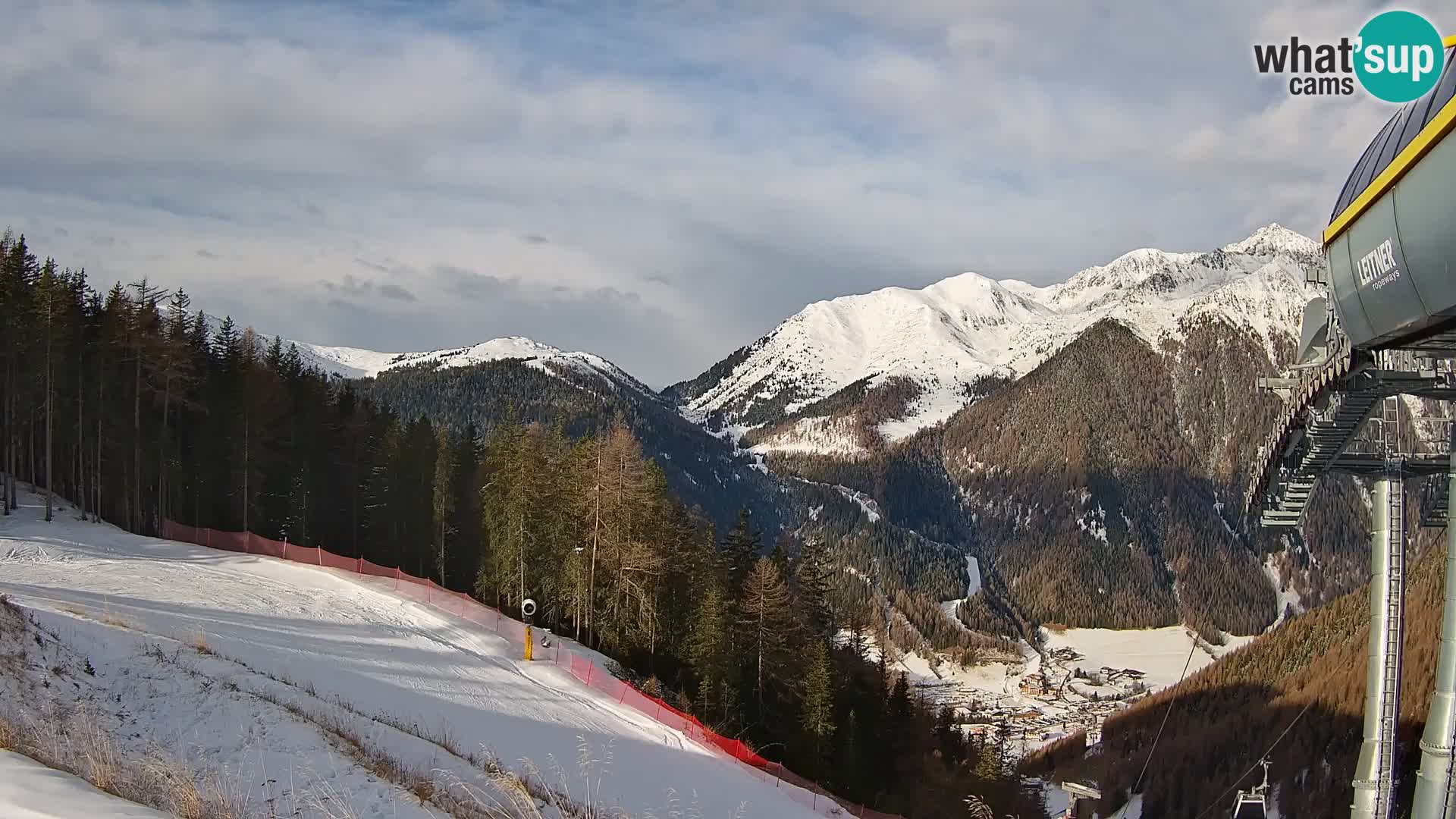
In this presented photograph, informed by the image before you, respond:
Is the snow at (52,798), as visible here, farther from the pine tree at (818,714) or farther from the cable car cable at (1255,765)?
the cable car cable at (1255,765)

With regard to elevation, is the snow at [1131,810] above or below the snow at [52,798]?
below

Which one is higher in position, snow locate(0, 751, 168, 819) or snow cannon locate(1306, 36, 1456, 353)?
snow cannon locate(1306, 36, 1456, 353)

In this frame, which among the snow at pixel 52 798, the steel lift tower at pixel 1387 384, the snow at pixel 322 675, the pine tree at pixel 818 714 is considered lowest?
the pine tree at pixel 818 714

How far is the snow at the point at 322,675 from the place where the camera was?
44.5 ft

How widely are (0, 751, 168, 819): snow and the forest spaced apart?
2580 cm

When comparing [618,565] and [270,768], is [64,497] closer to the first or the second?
[618,565]

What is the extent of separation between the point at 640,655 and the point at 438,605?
972 cm

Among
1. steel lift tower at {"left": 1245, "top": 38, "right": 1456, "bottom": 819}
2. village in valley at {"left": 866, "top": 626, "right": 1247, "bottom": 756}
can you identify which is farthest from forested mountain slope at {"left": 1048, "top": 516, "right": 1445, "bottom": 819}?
village in valley at {"left": 866, "top": 626, "right": 1247, "bottom": 756}

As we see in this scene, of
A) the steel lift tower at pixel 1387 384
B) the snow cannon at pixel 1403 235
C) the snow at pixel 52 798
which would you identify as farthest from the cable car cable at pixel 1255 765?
the snow at pixel 52 798

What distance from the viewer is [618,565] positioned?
37.7 meters

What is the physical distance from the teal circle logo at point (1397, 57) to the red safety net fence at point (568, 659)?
18603 mm

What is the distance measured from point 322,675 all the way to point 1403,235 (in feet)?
66.3

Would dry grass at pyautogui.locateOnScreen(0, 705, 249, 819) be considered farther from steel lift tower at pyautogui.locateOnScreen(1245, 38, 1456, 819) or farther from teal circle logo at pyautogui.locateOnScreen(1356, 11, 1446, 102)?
teal circle logo at pyautogui.locateOnScreen(1356, 11, 1446, 102)

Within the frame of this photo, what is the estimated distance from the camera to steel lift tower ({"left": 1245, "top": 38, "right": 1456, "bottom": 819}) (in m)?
10.3
